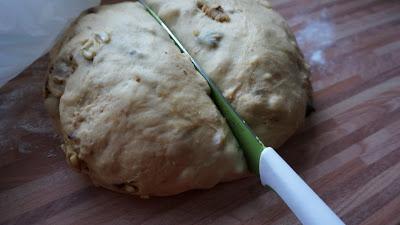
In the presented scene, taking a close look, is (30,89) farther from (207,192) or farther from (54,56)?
(207,192)

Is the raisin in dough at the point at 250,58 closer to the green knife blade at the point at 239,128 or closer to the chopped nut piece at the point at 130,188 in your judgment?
the green knife blade at the point at 239,128

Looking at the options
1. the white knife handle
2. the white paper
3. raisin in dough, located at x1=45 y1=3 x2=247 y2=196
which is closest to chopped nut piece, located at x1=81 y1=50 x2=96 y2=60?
raisin in dough, located at x1=45 y1=3 x2=247 y2=196

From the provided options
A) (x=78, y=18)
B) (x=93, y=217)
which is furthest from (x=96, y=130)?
(x=78, y=18)

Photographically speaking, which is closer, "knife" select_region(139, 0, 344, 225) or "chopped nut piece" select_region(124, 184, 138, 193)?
"knife" select_region(139, 0, 344, 225)

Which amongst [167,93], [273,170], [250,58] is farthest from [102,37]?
[273,170]

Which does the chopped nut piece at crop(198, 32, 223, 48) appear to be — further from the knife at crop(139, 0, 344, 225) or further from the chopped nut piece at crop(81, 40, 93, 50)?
the chopped nut piece at crop(81, 40, 93, 50)

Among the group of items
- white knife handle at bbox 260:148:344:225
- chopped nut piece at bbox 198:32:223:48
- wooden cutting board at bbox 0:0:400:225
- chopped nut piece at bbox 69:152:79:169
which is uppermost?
chopped nut piece at bbox 198:32:223:48
